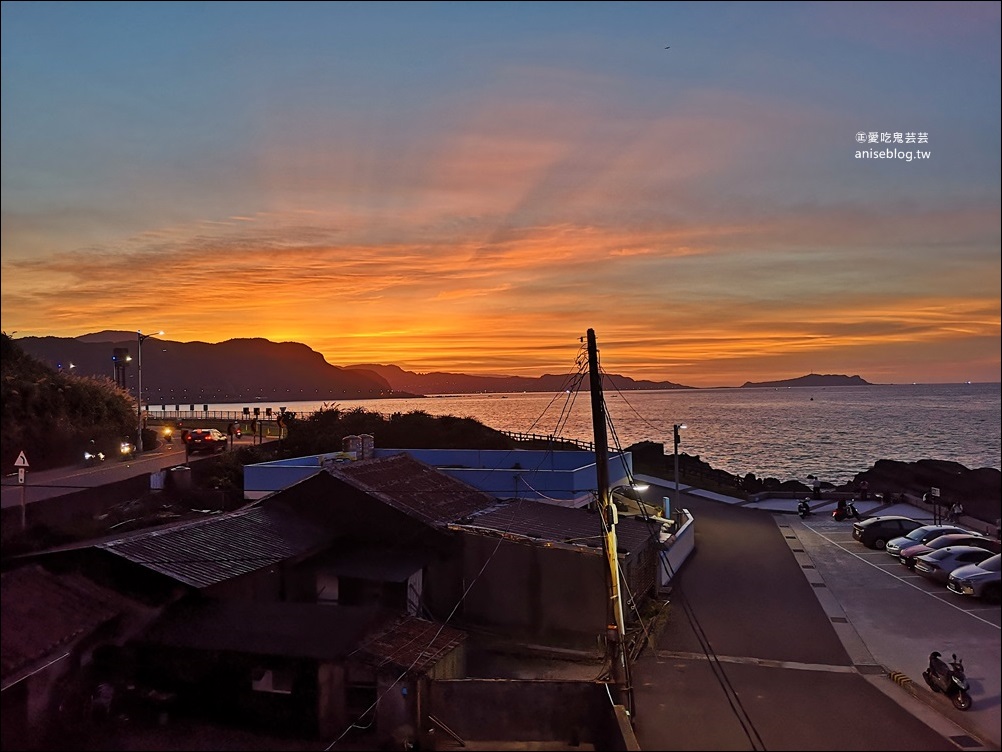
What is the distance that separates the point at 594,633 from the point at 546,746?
5645 mm

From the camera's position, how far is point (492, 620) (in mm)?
17766

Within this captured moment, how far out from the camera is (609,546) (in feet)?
42.0

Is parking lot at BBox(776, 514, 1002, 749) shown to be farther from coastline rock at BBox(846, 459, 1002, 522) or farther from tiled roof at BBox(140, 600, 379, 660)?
tiled roof at BBox(140, 600, 379, 660)

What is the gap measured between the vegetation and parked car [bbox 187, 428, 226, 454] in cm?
2182

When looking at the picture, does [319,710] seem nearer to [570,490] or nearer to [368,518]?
[368,518]

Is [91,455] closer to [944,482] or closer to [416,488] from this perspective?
[416,488]

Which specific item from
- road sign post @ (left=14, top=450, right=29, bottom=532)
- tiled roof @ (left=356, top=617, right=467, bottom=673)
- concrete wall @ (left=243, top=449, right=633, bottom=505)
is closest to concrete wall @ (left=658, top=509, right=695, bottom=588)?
concrete wall @ (left=243, top=449, right=633, bottom=505)

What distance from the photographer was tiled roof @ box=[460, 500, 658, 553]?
18.3 meters

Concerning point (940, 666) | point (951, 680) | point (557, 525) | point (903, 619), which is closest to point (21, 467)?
point (557, 525)

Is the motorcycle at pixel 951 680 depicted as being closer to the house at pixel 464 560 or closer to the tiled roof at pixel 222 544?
the house at pixel 464 560

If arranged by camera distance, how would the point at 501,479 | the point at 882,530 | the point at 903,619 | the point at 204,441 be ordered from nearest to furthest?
the point at 903,619 → the point at 501,479 → the point at 882,530 → the point at 204,441

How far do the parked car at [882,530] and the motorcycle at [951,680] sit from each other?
57.5ft

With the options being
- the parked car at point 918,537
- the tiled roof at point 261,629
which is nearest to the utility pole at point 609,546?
the tiled roof at point 261,629

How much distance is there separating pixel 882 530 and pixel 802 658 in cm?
1445
